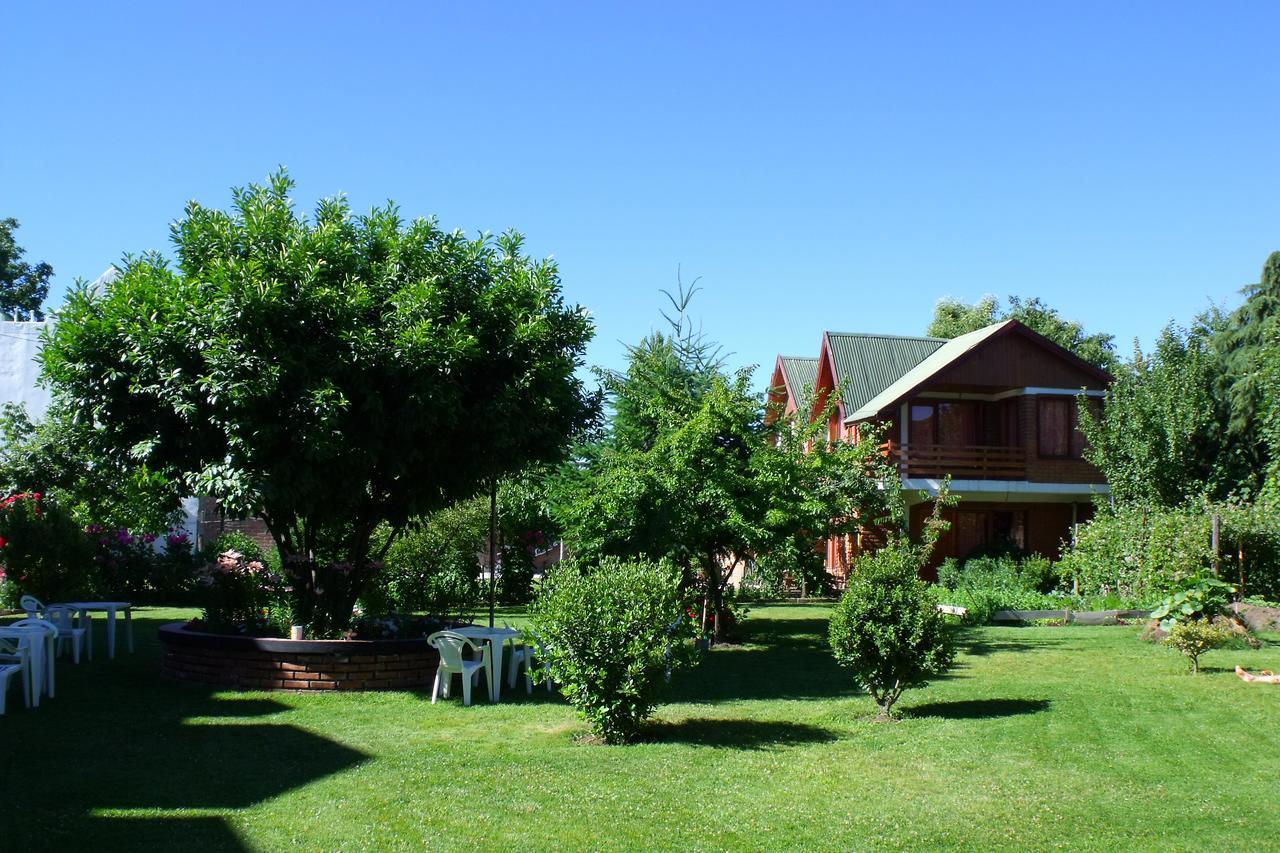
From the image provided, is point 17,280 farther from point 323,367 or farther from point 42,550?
point 323,367

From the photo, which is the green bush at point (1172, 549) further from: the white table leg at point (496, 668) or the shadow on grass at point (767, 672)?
the white table leg at point (496, 668)

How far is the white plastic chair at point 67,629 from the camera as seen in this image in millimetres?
13250

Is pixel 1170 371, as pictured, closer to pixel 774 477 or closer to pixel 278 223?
pixel 774 477

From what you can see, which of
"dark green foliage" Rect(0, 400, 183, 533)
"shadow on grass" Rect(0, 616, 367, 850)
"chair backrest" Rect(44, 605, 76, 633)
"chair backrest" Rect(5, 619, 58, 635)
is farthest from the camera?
"dark green foliage" Rect(0, 400, 183, 533)

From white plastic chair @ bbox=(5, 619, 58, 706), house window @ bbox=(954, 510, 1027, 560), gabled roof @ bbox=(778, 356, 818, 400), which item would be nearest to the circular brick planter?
white plastic chair @ bbox=(5, 619, 58, 706)

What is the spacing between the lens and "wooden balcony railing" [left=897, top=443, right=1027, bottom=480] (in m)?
27.1

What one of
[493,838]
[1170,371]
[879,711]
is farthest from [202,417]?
[1170,371]

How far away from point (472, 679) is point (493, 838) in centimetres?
565

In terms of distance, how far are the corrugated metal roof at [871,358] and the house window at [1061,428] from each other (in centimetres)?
482

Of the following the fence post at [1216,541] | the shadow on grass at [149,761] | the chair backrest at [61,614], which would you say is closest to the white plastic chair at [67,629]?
the chair backrest at [61,614]

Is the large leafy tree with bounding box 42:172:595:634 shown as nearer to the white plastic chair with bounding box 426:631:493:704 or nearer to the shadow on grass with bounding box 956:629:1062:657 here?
the white plastic chair with bounding box 426:631:493:704

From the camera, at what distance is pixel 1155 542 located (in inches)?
719

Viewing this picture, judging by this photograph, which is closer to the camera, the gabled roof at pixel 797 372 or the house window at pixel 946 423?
the house window at pixel 946 423

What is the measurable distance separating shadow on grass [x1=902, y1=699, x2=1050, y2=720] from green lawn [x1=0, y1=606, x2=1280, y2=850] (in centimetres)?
5
